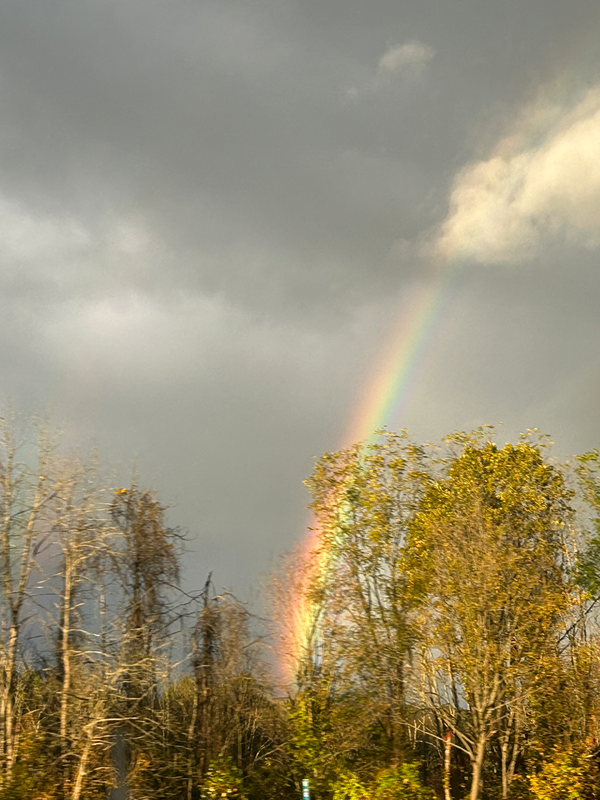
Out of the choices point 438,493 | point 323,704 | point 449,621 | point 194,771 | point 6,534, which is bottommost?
point 194,771

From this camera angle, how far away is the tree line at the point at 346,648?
24156mm

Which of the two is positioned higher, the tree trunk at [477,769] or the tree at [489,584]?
the tree at [489,584]

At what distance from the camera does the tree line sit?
24156 millimetres

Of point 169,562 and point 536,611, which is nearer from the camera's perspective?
point 536,611

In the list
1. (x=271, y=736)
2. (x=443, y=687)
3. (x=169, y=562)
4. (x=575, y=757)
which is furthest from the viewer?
(x=271, y=736)

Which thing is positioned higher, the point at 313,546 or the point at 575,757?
the point at 313,546

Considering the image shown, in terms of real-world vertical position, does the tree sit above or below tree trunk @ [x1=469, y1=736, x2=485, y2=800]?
above

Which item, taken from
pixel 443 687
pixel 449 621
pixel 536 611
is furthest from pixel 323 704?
pixel 536 611

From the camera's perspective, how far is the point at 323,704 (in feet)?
93.6

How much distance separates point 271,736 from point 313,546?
8.40 m

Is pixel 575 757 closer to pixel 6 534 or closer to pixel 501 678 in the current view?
pixel 501 678

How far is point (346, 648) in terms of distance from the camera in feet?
92.1

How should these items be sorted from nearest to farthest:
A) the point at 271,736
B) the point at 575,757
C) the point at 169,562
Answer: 1. the point at 575,757
2. the point at 169,562
3. the point at 271,736

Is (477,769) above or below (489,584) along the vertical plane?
below
